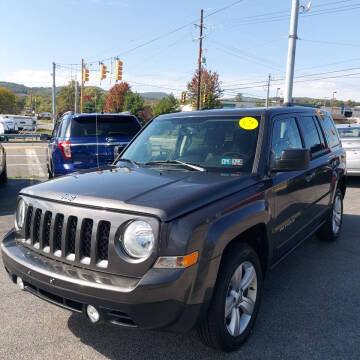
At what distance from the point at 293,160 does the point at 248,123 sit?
0.64 m

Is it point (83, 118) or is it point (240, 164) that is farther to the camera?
point (83, 118)

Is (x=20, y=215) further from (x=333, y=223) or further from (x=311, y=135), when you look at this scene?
(x=333, y=223)

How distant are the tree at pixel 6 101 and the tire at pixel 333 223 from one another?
398 feet

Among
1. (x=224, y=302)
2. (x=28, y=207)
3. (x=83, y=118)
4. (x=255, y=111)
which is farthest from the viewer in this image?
(x=83, y=118)

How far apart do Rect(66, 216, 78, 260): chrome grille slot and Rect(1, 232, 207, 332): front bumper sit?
0.09 metres

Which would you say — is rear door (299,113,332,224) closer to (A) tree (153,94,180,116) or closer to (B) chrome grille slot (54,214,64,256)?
(B) chrome grille slot (54,214,64,256)

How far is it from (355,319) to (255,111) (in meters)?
2.08

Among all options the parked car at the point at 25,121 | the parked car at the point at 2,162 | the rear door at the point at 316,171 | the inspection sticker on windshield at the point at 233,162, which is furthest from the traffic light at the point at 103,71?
the parked car at the point at 25,121

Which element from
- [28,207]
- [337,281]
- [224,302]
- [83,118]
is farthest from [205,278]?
[83,118]

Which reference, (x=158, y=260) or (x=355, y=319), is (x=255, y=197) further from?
(x=355, y=319)

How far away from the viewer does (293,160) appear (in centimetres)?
309

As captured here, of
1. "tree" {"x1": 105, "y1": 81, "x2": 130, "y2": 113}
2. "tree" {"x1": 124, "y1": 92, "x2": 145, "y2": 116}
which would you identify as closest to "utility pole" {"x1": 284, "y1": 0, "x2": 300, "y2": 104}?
"tree" {"x1": 124, "y1": 92, "x2": 145, "y2": 116}

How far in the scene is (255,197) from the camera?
2.92 metres

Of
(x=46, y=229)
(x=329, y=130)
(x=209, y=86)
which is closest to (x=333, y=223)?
(x=329, y=130)
